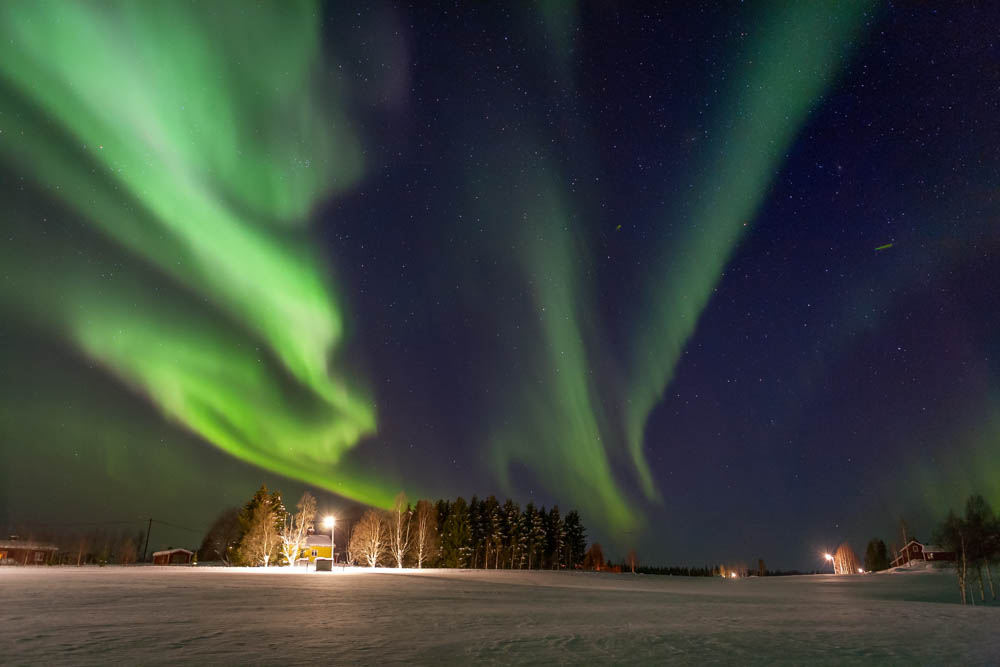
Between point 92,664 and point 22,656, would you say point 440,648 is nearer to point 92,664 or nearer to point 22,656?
point 92,664

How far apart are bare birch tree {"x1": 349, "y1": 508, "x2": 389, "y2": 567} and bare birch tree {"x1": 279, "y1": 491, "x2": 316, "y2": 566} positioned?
9.21 m

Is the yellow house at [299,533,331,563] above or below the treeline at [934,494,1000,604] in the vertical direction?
below

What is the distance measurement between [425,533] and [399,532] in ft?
19.0

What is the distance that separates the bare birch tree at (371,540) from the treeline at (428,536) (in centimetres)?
14

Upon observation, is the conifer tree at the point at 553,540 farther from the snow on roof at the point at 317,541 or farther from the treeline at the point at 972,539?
the treeline at the point at 972,539

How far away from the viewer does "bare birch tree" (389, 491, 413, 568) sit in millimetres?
85562

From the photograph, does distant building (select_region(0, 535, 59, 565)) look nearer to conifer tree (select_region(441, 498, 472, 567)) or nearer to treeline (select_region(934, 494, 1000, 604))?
conifer tree (select_region(441, 498, 472, 567))

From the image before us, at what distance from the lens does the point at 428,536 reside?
89.9 metres

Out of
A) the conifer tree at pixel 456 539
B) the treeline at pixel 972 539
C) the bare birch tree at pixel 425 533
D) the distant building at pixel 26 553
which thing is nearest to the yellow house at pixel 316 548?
the bare birch tree at pixel 425 533

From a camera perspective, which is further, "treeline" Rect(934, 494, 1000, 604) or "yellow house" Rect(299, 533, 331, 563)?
"yellow house" Rect(299, 533, 331, 563)

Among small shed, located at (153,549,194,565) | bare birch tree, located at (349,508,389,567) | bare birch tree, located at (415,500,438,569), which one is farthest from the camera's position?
small shed, located at (153,549,194,565)

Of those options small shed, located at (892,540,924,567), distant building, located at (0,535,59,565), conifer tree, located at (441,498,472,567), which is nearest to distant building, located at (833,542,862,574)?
small shed, located at (892,540,924,567)

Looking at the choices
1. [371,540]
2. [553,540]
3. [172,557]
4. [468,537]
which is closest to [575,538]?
[553,540]

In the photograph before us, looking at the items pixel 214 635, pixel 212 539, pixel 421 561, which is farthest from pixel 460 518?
pixel 214 635
